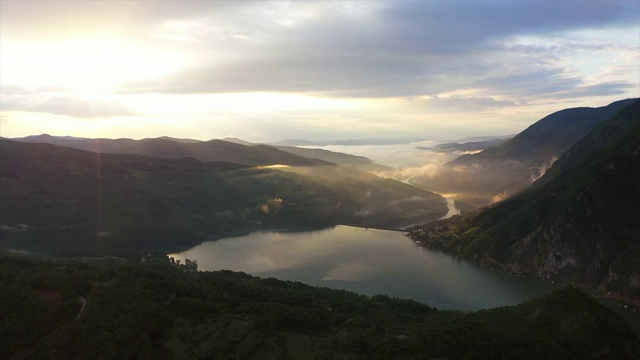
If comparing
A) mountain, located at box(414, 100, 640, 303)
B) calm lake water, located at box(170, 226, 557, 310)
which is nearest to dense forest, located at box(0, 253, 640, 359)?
calm lake water, located at box(170, 226, 557, 310)

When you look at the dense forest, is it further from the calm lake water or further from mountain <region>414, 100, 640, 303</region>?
mountain <region>414, 100, 640, 303</region>

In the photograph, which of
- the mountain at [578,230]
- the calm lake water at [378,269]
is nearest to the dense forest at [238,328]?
the calm lake water at [378,269]

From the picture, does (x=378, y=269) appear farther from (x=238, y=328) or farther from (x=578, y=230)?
(x=238, y=328)

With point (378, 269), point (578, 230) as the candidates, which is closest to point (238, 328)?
point (378, 269)

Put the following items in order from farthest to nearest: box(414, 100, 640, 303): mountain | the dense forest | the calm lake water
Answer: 1. box(414, 100, 640, 303): mountain
2. the calm lake water
3. the dense forest

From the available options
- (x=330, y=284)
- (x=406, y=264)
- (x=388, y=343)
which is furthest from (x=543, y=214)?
(x=388, y=343)

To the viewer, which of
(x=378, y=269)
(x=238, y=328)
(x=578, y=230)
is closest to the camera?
(x=238, y=328)
